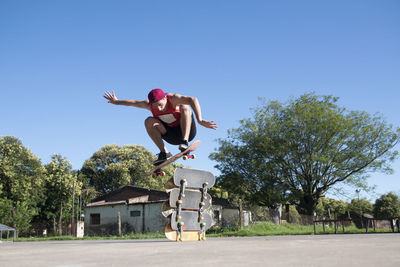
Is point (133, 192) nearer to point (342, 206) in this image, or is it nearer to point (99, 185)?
point (99, 185)

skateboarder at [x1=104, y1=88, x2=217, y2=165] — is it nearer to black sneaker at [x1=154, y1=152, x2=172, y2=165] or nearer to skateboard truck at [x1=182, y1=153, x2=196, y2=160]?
black sneaker at [x1=154, y1=152, x2=172, y2=165]

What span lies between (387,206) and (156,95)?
136 feet

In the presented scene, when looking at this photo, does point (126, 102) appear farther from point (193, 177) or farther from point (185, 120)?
point (193, 177)

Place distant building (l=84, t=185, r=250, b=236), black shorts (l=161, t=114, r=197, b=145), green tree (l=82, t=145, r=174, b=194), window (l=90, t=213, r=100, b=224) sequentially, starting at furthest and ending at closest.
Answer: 1. green tree (l=82, t=145, r=174, b=194)
2. window (l=90, t=213, r=100, b=224)
3. distant building (l=84, t=185, r=250, b=236)
4. black shorts (l=161, t=114, r=197, b=145)

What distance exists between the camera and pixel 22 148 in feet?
103

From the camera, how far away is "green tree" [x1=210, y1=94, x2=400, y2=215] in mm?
24516

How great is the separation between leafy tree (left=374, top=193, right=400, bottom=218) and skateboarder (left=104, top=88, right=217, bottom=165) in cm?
3781

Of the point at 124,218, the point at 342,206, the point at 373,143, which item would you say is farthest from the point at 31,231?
the point at 342,206

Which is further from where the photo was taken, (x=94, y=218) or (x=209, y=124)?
(x=94, y=218)

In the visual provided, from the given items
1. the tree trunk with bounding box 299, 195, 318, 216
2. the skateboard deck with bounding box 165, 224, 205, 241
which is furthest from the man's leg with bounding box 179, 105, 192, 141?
the tree trunk with bounding box 299, 195, 318, 216

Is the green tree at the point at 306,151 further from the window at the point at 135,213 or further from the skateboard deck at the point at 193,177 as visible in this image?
the skateboard deck at the point at 193,177

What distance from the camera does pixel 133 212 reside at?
2606 cm

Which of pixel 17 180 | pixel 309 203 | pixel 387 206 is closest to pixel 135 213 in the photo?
pixel 17 180

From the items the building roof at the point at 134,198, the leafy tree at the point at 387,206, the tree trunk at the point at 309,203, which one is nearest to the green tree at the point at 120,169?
the building roof at the point at 134,198
